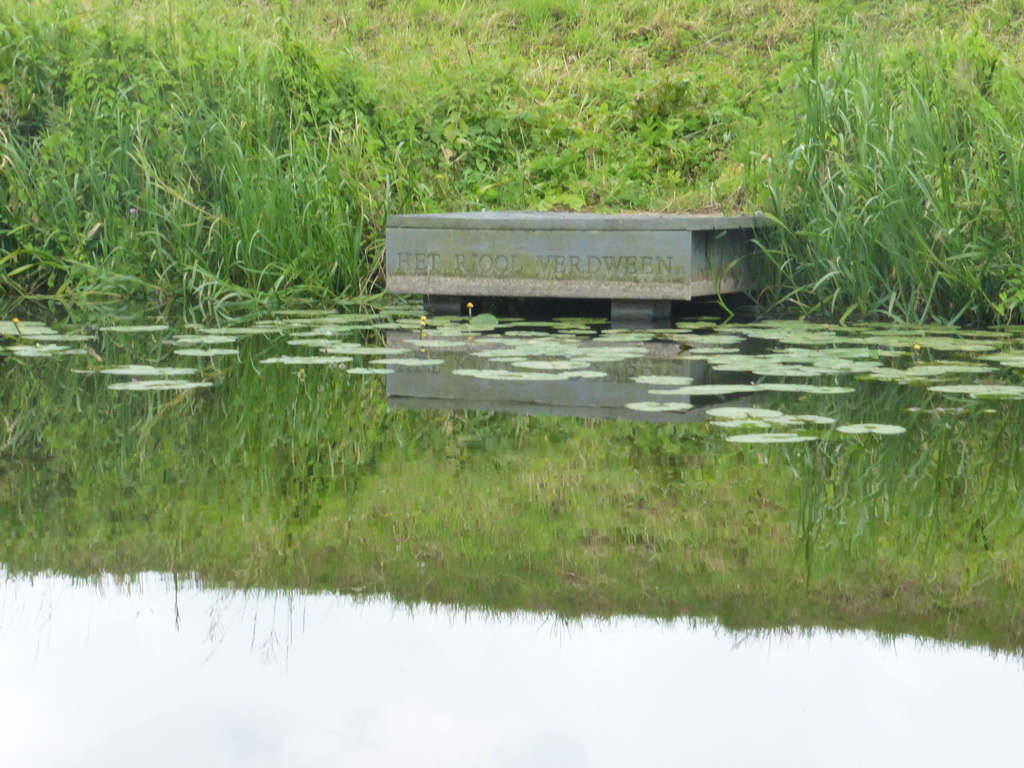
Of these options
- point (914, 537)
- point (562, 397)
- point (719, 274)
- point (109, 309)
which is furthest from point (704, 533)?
point (109, 309)

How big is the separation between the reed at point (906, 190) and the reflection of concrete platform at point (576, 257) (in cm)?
34

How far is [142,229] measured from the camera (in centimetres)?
770

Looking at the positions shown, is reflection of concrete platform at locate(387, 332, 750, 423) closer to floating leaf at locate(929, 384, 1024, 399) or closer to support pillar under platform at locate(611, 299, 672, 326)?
floating leaf at locate(929, 384, 1024, 399)

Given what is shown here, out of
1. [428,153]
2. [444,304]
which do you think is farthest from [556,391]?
[428,153]

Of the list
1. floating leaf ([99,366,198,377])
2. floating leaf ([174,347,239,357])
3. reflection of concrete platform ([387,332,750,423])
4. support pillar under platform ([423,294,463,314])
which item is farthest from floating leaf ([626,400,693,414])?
support pillar under platform ([423,294,463,314])

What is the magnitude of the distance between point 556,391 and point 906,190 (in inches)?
99.5

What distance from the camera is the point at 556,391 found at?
4480mm

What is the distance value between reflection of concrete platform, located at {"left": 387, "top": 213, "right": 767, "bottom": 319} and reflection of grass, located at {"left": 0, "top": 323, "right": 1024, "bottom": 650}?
2.19 metres

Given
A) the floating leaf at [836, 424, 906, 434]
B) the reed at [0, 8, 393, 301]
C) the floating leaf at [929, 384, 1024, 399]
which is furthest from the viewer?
the reed at [0, 8, 393, 301]

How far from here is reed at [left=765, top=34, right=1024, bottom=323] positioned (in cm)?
611

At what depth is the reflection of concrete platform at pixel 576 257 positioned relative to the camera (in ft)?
21.2

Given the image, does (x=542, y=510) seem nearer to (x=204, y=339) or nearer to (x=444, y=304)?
(x=204, y=339)

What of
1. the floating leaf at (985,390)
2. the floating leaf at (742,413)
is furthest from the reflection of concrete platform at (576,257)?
the floating leaf at (742,413)

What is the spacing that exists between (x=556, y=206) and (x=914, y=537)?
578cm
